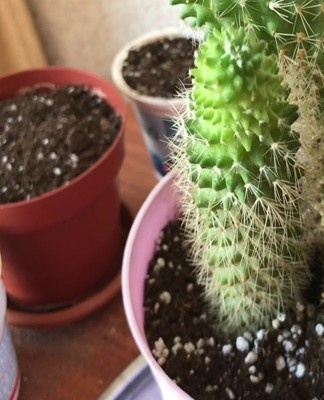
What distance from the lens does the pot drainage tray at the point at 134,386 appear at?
0.70m

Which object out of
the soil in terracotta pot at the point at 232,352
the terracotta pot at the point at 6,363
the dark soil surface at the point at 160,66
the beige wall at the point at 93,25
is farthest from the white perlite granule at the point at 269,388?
the beige wall at the point at 93,25

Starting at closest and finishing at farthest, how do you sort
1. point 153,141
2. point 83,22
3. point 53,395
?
1. point 53,395
2. point 153,141
3. point 83,22

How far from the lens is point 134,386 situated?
711 mm

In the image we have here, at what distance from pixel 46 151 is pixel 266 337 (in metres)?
0.34

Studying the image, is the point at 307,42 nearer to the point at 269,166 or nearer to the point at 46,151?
the point at 269,166

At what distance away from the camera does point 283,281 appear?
576mm

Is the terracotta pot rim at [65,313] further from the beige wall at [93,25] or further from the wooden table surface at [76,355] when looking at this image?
the beige wall at [93,25]

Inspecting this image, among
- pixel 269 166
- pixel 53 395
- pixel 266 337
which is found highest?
pixel 269 166

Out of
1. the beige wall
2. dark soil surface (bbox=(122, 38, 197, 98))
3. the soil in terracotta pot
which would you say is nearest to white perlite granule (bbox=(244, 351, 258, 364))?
the soil in terracotta pot

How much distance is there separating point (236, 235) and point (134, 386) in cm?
27

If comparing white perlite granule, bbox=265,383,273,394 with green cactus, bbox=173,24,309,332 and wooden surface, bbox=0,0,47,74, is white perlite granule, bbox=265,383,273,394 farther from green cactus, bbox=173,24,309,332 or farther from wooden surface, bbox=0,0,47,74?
wooden surface, bbox=0,0,47,74

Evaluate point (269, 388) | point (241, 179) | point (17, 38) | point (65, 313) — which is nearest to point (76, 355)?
point (65, 313)

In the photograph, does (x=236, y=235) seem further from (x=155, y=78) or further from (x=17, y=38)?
(x=17, y=38)

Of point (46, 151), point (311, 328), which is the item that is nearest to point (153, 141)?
point (46, 151)
